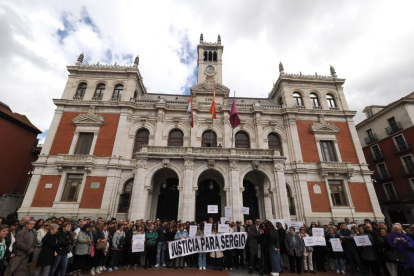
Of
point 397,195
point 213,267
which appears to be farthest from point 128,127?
point 397,195

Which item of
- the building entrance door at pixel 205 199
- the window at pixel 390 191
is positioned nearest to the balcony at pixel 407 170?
the window at pixel 390 191

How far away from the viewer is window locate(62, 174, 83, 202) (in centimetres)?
1777

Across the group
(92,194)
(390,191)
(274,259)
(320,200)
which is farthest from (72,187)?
(390,191)

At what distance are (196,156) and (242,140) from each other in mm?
7640

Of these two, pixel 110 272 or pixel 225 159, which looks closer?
pixel 110 272

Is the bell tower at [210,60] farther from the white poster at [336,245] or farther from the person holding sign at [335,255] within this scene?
the white poster at [336,245]

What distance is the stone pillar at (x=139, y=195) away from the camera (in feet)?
46.8

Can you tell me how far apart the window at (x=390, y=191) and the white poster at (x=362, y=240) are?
73.7 feet

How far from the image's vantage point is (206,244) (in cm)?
875

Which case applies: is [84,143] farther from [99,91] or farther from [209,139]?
[209,139]

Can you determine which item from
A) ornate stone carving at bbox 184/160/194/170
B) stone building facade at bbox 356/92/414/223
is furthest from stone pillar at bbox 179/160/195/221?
stone building facade at bbox 356/92/414/223

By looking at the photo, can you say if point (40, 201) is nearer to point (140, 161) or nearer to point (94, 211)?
point (94, 211)

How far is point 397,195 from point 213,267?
26.7m

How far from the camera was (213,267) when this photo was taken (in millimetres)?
8633
